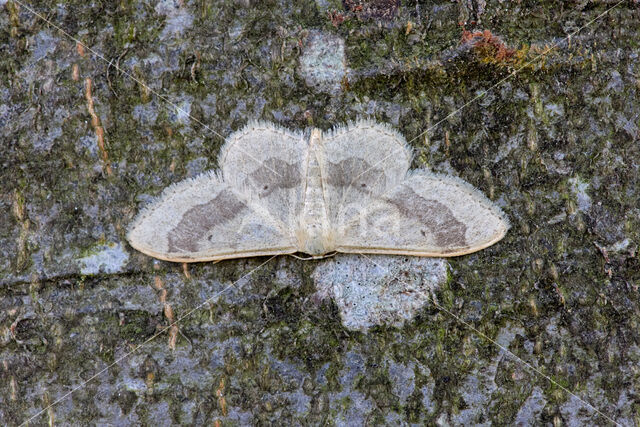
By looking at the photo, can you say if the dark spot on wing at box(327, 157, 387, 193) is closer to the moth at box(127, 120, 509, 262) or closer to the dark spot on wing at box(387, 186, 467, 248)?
the moth at box(127, 120, 509, 262)

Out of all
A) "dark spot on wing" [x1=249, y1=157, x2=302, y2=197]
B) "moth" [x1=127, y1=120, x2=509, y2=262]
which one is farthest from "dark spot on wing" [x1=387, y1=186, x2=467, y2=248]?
"dark spot on wing" [x1=249, y1=157, x2=302, y2=197]

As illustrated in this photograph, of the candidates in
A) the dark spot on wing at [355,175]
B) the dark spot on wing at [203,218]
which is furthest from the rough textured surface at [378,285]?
the dark spot on wing at [203,218]

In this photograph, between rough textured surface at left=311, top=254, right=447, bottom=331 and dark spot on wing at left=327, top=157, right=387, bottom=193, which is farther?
dark spot on wing at left=327, top=157, right=387, bottom=193

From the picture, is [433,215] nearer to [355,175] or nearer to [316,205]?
[355,175]

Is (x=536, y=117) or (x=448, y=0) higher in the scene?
(x=448, y=0)

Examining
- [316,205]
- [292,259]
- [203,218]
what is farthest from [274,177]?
[292,259]

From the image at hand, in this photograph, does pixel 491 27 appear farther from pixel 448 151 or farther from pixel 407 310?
pixel 407 310

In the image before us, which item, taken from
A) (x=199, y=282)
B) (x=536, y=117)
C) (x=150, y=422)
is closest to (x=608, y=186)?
(x=536, y=117)
